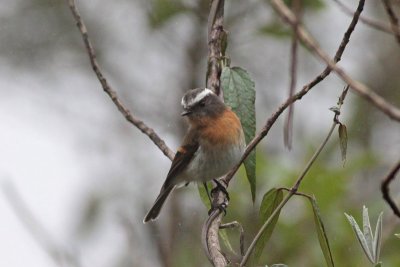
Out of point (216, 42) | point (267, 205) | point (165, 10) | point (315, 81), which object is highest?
point (165, 10)

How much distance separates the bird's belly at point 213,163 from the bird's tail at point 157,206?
0.18 metres

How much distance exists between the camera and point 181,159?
4219 millimetres

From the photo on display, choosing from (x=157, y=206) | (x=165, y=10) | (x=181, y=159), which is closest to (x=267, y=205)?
(x=181, y=159)

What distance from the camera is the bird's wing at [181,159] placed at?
13.6 feet

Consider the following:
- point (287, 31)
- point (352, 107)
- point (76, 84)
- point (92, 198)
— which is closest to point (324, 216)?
point (287, 31)

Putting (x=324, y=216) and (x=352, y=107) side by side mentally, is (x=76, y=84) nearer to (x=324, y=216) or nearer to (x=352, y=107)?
(x=352, y=107)

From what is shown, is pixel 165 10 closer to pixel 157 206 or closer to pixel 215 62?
pixel 157 206

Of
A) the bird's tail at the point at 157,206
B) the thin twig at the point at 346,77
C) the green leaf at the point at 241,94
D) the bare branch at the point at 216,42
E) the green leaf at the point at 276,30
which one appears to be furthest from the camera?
the green leaf at the point at 276,30

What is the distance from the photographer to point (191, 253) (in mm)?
4742

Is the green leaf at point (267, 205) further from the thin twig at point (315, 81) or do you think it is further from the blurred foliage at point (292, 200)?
the blurred foliage at point (292, 200)

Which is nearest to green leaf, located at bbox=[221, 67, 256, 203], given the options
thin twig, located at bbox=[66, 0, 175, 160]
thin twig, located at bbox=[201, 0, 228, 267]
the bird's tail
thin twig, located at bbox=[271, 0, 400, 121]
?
thin twig, located at bbox=[201, 0, 228, 267]

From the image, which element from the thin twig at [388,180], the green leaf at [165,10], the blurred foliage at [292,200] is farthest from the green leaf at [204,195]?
the thin twig at [388,180]

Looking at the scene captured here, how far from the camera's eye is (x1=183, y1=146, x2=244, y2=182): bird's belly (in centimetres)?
408

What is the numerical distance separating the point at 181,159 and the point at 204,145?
219 millimetres
